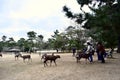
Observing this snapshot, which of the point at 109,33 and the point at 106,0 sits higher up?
the point at 106,0

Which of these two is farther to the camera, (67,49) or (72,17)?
(67,49)

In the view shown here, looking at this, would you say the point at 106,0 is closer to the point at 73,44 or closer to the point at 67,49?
the point at 73,44

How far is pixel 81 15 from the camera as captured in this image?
30031 mm

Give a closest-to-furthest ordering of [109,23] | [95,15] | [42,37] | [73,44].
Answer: [109,23], [95,15], [73,44], [42,37]

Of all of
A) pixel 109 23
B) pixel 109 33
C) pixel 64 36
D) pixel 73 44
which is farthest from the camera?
pixel 64 36

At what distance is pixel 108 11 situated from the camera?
25.4 m

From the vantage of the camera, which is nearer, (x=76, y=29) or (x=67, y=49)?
(x=76, y=29)

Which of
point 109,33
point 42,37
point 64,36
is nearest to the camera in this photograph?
point 109,33

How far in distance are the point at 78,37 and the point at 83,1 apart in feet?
124

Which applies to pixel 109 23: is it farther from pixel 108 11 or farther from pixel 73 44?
pixel 73 44

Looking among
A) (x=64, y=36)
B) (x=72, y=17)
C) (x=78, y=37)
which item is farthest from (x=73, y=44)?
(x=72, y=17)

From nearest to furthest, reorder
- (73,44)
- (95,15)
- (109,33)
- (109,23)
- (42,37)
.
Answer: (109,23), (95,15), (109,33), (73,44), (42,37)

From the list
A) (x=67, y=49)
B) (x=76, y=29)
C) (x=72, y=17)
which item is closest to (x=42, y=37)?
(x=67, y=49)

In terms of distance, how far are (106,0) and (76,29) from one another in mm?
39853
